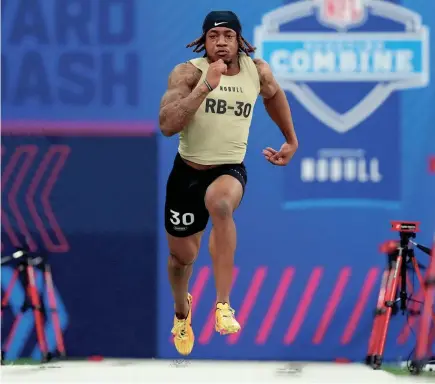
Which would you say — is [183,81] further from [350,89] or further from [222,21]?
[350,89]

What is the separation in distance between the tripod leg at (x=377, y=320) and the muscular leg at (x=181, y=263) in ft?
6.86

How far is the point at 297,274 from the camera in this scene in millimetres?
9578

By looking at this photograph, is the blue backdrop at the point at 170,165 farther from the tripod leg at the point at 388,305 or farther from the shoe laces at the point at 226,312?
the shoe laces at the point at 226,312

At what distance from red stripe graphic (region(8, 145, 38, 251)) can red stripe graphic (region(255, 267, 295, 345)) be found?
6.45 feet

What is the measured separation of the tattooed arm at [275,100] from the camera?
724 cm

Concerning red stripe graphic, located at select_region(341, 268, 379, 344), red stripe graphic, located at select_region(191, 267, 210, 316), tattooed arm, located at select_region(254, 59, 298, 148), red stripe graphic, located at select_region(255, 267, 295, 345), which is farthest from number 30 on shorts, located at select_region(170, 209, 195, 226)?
red stripe graphic, located at select_region(341, 268, 379, 344)

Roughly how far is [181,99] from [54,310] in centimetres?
339

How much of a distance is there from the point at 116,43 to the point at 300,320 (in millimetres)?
2696

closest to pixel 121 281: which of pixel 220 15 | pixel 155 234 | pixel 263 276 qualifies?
pixel 155 234

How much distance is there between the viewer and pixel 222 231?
6773mm

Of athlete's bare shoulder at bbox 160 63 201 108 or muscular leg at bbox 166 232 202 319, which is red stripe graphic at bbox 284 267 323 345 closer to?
muscular leg at bbox 166 232 202 319

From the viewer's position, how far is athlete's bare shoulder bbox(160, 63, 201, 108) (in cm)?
689

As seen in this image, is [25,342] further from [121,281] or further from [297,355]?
[297,355]

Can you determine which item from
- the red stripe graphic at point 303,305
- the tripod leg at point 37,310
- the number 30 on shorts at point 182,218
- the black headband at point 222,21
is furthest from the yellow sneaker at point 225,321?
the tripod leg at point 37,310
